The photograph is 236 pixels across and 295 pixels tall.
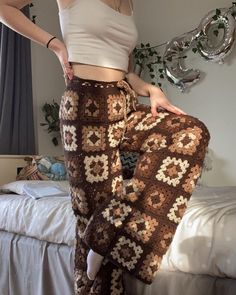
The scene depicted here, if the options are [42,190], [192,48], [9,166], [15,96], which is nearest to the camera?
[42,190]

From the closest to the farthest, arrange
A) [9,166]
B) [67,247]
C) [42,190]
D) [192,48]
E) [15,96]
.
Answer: [67,247]
[42,190]
[9,166]
[15,96]
[192,48]

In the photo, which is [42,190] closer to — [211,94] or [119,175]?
[119,175]

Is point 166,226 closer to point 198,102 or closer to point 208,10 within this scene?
point 198,102

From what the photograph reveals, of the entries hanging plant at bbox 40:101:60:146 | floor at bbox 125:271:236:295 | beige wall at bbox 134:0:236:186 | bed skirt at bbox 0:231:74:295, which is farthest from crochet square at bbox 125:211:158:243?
hanging plant at bbox 40:101:60:146

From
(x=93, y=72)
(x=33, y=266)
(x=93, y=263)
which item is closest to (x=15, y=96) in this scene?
(x=33, y=266)

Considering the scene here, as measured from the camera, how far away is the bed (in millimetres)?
1227

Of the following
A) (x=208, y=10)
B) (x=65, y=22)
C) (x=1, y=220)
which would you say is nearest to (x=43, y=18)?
(x=208, y=10)

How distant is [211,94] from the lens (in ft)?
10.6

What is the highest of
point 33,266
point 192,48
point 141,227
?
point 192,48

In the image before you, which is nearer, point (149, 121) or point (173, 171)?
point (173, 171)

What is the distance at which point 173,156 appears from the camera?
40.5 inches

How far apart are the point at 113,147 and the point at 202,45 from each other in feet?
7.50

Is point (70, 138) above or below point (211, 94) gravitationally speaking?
below

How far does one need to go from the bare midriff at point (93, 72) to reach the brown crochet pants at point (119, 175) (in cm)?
2
